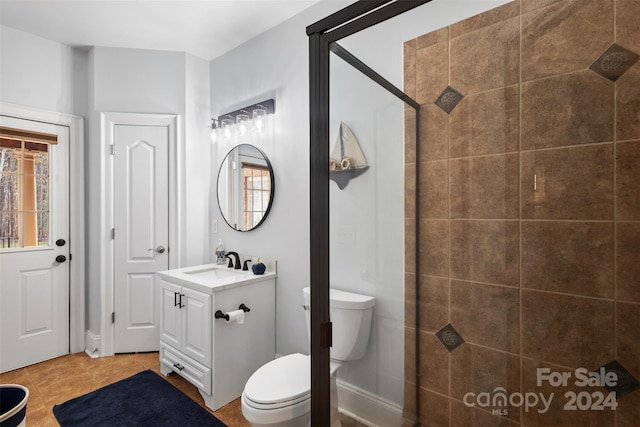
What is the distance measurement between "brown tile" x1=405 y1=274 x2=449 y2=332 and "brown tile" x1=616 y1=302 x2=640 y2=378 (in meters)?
0.34

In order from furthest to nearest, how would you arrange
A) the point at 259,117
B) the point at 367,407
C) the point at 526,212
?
1. the point at 259,117
2. the point at 367,407
3. the point at 526,212

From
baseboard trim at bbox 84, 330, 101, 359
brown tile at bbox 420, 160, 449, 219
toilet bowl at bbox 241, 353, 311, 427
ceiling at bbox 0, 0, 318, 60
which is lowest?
baseboard trim at bbox 84, 330, 101, 359

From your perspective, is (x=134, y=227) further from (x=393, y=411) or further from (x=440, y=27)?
(x=440, y=27)

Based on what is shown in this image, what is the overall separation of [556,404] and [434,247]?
0.43 metres

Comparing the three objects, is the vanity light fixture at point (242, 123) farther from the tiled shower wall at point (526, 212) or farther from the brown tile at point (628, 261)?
the brown tile at point (628, 261)

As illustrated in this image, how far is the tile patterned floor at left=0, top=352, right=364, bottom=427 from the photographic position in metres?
1.97

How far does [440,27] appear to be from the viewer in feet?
2.76

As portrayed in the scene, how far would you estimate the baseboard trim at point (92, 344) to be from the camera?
2779mm

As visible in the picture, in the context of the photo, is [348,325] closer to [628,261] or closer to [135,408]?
[628,261]

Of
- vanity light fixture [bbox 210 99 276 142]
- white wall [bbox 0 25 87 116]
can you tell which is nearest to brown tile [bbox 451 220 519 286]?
vanity light fixture [bbox 210 99 276 142]

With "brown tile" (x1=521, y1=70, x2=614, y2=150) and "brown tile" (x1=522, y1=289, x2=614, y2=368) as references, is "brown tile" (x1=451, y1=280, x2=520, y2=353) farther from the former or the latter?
"brown tile" (x1=521, y1=70, x2=614, y2=150)

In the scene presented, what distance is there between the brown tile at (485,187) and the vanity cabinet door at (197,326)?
5.48 ft

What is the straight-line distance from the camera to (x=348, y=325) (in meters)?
1.06

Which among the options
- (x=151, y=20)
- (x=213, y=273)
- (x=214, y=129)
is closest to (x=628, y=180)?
(x=213, y=273)
